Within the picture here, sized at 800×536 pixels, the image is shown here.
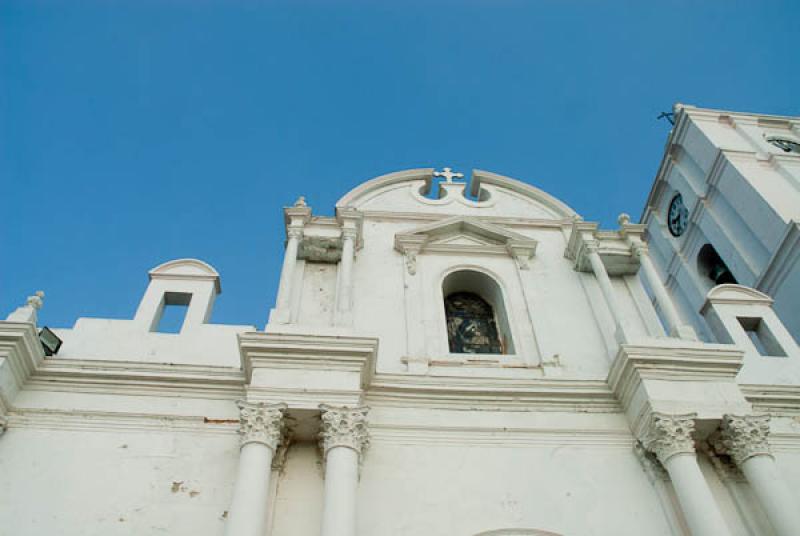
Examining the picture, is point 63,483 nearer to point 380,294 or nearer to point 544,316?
point 380,294

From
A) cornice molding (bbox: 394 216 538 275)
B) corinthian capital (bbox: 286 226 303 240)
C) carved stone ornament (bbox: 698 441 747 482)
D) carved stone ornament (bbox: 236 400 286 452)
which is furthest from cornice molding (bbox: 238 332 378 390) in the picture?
carved stone ornament (bbox: 698 441 747 482)

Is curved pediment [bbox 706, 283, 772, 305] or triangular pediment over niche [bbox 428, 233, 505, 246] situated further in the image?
triangular pediment over niche [bbox 428, 233, 505, 246]

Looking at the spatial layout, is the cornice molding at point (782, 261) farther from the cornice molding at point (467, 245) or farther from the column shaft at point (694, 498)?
the column shaft at point (694, 498)

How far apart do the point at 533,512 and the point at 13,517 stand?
257 inches

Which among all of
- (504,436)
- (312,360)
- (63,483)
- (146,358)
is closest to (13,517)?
(63,483)

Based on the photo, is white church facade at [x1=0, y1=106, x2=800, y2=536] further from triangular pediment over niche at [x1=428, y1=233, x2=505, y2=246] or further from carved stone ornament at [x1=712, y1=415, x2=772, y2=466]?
triangular pediment over niche at [x1=428, y1=233, x2=505, y2=246]

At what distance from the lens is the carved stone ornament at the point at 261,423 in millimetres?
8258

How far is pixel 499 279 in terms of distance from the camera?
12.8m

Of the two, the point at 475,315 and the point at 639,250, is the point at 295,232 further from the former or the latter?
the point at 639,250

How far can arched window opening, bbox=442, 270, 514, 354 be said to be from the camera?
11.8 m

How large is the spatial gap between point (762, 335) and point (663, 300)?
8.41 feet

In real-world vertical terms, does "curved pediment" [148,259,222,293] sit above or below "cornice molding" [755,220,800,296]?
below

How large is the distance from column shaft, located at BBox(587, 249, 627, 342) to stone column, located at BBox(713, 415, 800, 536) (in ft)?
7.05

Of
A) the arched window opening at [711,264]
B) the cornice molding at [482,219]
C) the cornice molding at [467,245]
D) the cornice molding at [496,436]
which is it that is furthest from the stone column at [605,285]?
the arched window opening at [711,264]
